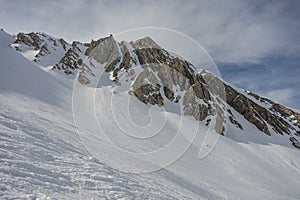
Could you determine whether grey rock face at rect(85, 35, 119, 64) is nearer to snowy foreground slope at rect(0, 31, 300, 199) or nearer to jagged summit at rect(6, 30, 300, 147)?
jagged summit at rect(6, 30, 300, 147)

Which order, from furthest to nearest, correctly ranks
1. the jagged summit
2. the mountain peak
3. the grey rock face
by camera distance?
the mountain peak
the grey rock face
the jagged summit

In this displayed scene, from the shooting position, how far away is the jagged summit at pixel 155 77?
58562 millimetres

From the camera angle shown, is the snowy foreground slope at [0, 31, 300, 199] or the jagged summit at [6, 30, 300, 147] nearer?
the snowy foreground slope at [0, 31, 300, 199]

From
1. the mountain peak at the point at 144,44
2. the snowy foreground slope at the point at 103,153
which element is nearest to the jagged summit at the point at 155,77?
the mountain peak at the point at 144,44

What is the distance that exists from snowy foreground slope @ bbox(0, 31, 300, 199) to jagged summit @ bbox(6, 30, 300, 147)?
2350 mm

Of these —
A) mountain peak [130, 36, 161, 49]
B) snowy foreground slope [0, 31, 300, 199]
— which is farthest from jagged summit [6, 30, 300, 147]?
snowy foreground slope [0, 31, 300, 199]

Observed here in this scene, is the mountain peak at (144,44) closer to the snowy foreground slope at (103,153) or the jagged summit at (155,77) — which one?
the jagged summit at (155,77)

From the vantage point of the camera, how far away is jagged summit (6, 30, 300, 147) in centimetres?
5856

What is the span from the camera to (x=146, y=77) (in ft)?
209

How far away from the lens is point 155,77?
214ft

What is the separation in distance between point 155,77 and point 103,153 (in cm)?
4975

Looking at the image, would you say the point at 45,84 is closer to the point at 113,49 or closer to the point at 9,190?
the point at 9,190

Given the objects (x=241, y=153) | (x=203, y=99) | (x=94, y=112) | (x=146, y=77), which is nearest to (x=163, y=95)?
(x=146, y=77)

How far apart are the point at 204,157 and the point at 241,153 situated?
12.6 m
